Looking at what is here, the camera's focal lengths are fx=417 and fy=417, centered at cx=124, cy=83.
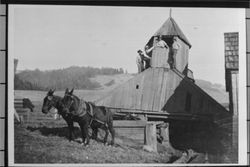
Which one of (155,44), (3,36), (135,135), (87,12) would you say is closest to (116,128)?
(135,135)

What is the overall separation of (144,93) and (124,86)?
106mm

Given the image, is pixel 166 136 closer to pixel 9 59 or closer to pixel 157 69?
pixel 157 69

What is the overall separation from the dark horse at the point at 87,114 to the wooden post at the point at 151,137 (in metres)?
0.17

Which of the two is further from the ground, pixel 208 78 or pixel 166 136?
pixel 208 78

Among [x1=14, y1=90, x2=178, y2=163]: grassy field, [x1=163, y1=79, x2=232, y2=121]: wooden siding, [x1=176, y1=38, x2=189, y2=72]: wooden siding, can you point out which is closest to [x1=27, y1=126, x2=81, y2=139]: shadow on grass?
[x1=14, y1=90, x2=178, y2=163]: grassy field

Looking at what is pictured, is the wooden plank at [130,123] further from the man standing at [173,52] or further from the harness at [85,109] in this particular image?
the man standing at [173,52]

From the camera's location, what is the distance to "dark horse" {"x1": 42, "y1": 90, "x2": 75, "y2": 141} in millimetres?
2033

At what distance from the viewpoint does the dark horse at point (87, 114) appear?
2049 millimetres

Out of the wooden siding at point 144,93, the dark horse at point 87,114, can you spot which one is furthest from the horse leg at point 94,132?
the wooden siding at point 144,93

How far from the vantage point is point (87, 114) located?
2072 millimetres

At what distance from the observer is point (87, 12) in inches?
80.8

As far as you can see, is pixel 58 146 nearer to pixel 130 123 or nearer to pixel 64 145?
pixel 64 145

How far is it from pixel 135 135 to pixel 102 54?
43cm

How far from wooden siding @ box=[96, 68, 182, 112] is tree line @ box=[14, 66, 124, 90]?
99 mm
